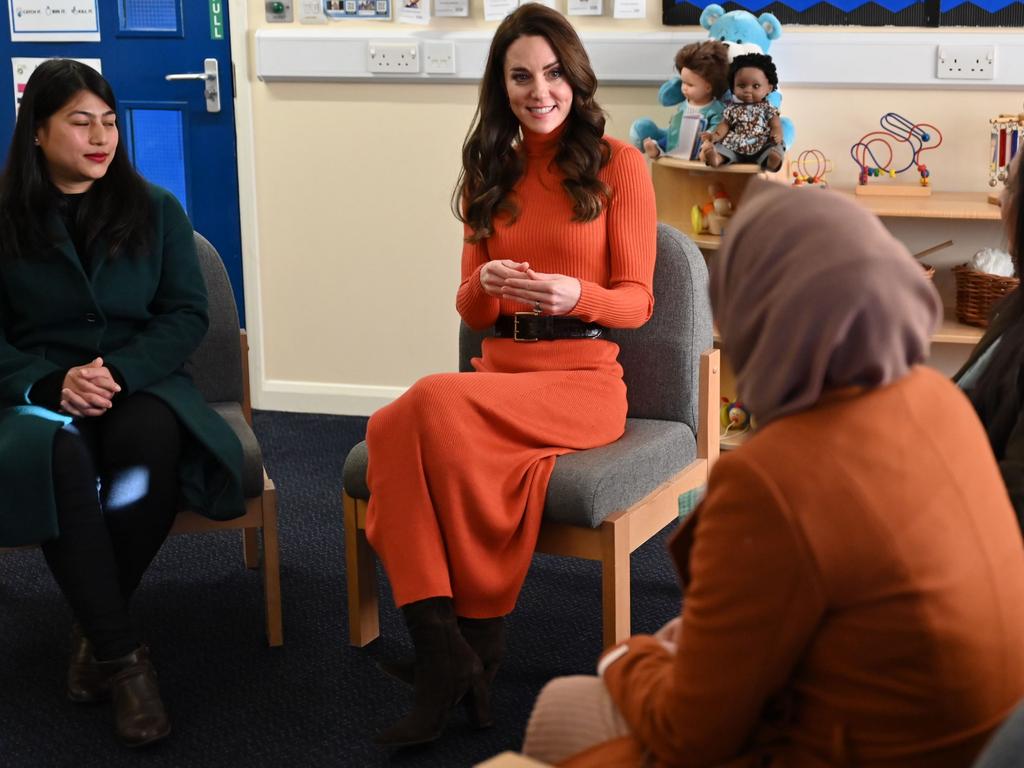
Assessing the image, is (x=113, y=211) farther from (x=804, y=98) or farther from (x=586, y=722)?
(x=804, y=98)

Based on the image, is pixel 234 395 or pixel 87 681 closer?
pixel 87 681

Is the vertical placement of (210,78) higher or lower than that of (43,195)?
higher

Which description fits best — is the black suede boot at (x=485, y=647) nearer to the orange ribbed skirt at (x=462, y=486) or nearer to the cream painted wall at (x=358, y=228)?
the orange ribbed skirt at (x=462, y=486)

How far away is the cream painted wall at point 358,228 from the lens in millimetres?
4027

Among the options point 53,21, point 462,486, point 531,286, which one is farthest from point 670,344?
point 53,21

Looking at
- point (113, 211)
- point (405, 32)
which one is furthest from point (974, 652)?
point (405, 32)

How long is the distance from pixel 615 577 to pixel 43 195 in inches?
51.5

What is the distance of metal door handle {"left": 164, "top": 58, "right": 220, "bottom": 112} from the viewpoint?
4117 mm

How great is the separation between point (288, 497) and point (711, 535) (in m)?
2.53

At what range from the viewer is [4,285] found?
95.7 inches

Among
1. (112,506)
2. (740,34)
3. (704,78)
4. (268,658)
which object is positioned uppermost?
(740,34)

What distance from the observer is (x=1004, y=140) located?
346cm

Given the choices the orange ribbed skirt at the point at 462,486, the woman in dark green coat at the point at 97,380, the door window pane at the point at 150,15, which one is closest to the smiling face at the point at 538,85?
the orange ribbed skirt at the point at 462,486

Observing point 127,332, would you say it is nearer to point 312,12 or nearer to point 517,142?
point 517,142
